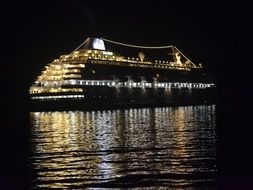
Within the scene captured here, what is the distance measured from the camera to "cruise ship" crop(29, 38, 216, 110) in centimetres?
10001

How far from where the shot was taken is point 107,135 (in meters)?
36.4

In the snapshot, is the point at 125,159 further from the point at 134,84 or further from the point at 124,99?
the point at 134,84

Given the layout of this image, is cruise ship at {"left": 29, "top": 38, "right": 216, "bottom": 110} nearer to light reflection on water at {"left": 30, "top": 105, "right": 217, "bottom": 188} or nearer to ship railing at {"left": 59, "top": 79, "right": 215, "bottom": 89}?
ship railing at {"left": 59, "top": 79, "right": 215, "bottom": 89}

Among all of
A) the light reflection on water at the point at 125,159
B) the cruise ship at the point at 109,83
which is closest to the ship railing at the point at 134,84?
the cruise ship at the point at 109,83

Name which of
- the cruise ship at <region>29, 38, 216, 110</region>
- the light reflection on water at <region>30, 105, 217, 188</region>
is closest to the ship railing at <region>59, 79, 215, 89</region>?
the cruise ship at <region>29, 38, 216, 110</region>

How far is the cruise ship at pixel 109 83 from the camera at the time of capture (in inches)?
3938

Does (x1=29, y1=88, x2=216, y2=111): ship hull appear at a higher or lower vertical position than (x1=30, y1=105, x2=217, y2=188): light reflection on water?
higher

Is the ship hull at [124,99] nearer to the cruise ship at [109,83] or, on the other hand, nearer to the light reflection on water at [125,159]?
the cruise ship at [109,83]

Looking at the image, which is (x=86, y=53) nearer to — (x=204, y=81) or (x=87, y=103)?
(x=87, y=103)

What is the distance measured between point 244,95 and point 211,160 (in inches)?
4709

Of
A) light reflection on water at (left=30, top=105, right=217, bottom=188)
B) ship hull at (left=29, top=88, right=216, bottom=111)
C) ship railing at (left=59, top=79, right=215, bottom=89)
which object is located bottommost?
light reflection on water at (left=30, top=105, right=217, bottom=188)

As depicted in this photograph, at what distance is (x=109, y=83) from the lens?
365 feet

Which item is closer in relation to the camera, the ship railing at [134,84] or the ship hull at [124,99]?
the ship hull at [124,99]


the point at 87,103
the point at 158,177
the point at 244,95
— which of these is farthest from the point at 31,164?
the point at 244,95
